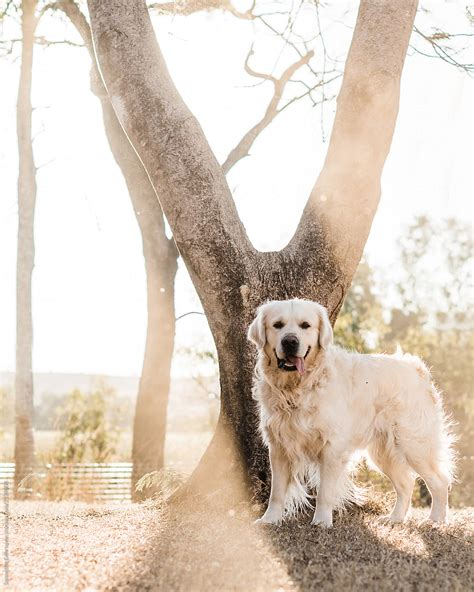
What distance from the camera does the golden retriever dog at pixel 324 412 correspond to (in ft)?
19.0

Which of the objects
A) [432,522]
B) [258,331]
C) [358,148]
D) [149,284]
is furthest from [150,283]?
[432,522]

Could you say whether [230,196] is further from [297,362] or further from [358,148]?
[297,362]

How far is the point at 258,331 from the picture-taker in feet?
19.1

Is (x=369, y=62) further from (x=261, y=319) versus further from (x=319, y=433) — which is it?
(x=319, y=433)

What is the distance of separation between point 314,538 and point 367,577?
1025 mm

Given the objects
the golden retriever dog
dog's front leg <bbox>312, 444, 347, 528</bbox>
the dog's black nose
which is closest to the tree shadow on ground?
dog's front leg <bbox>312, 444, 347, 528</bbox>

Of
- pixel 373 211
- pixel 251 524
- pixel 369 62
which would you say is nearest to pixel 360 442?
pixel 251 524

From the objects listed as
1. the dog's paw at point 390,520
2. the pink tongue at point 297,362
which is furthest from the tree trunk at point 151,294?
the pink tongue at point 297,362

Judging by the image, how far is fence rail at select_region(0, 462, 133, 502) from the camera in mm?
11109

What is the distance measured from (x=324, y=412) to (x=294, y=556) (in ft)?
4.86

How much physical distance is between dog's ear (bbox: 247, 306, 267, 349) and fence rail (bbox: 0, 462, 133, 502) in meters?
5.84

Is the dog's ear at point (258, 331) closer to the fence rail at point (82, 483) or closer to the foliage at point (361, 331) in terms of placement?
the fence rail at point (82, 483)

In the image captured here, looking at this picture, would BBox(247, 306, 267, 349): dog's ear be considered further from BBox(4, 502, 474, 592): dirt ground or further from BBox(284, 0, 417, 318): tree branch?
BBox(4, 502, 474, 592): dirt ground

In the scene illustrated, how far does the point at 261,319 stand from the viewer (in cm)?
584
